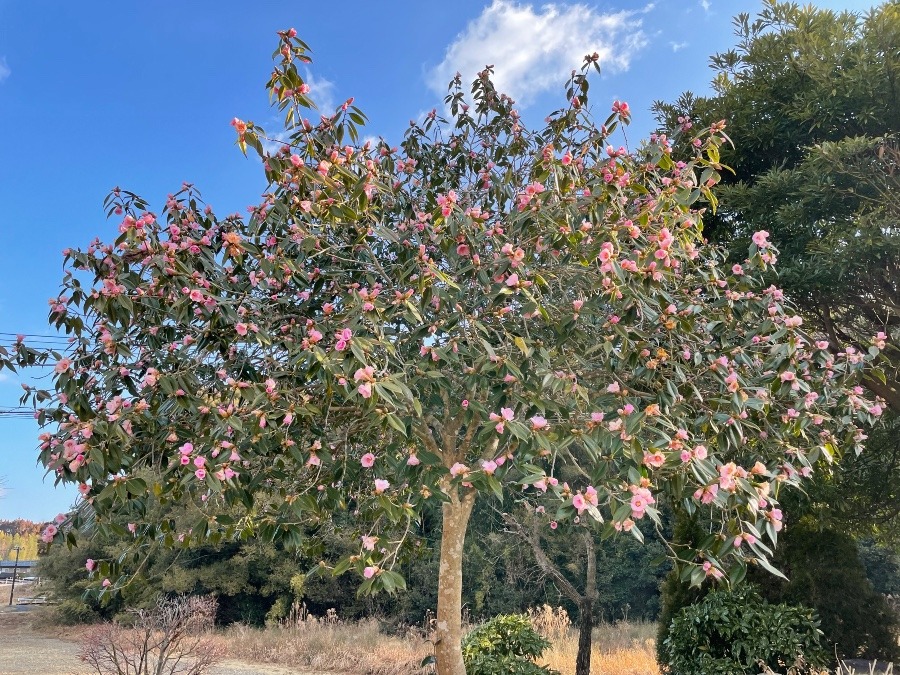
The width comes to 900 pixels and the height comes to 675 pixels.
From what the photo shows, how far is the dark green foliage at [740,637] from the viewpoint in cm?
701

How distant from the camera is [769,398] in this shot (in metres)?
4.12

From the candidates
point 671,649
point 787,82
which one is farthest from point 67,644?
point 787,82

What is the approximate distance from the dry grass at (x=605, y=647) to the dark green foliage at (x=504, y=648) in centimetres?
145

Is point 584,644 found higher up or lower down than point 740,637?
lower down

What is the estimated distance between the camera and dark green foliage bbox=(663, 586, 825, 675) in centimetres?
701

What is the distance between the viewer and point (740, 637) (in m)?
7.26

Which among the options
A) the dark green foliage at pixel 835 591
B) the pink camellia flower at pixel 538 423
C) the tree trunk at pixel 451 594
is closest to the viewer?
the pink camellia flower at pixel 538 423

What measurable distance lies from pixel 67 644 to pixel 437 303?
55.2 feet

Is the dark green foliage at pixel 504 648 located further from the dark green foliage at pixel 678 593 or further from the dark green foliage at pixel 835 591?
the dark green foliage at pixel 835 591

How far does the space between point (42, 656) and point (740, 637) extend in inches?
552

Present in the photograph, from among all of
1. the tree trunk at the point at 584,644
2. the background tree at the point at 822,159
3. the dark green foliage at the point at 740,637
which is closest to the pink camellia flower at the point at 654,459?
the background tree at the point at 822,159

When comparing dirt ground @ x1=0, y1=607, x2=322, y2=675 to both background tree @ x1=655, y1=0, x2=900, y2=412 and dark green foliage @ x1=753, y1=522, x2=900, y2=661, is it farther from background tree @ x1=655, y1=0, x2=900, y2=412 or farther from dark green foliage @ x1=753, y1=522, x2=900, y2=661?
background tree @ x1=655, y1=0, x2=900, y2=412

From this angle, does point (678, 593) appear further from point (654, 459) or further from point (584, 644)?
point (654, 459)

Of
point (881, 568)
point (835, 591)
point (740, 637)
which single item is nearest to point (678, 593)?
point (740, 637)
